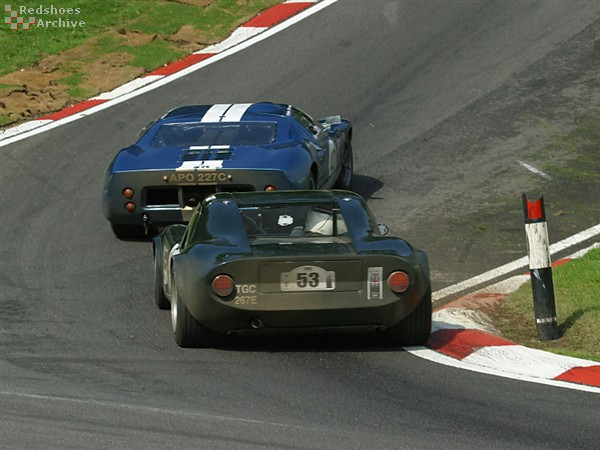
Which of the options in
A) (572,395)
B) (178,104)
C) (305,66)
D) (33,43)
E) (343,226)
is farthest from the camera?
(33,43)

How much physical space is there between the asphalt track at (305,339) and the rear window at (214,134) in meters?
1.14

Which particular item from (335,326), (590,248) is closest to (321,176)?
(590,248)

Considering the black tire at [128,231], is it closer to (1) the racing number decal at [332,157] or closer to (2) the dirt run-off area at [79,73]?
(1) the racing number decal at [332,157]

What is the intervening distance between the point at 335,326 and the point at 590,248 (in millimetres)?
4496

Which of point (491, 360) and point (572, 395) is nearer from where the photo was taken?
point (572, 395)

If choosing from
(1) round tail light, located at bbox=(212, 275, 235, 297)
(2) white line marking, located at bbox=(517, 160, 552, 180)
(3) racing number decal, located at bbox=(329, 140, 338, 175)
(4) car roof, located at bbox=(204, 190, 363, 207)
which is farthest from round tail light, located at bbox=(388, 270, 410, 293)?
(2) white line marking, located at bbox=(517, 160, 552, 180)

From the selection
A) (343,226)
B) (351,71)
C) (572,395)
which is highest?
(351,71)

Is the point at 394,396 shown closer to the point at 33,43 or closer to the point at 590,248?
the point at 590,248

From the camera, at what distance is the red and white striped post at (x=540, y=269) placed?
30.1ft

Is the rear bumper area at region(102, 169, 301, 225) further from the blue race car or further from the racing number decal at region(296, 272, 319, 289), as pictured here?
the racing number decal at region(296, 272, 319, 289)

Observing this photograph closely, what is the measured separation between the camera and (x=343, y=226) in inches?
362

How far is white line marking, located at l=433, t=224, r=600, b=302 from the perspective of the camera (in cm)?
1102

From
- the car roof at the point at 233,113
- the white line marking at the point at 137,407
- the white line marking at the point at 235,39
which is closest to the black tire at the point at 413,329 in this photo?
the white line marking at the point at 137,407

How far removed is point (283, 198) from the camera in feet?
31.7
